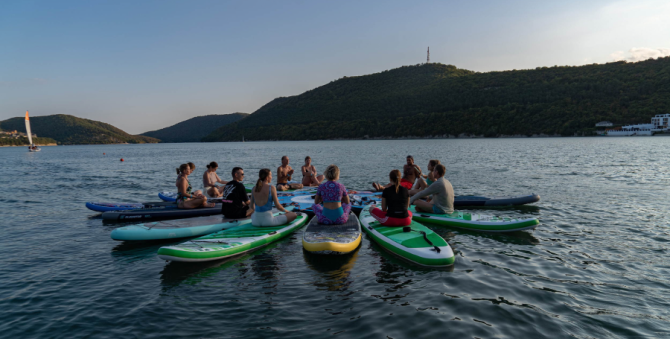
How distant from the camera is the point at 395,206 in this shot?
9.34 m

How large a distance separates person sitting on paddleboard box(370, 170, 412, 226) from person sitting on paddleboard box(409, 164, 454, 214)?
1849 millimetres

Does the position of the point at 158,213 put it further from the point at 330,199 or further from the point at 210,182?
the point at 330,199

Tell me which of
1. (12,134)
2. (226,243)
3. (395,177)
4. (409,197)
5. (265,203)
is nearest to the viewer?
(226,243)

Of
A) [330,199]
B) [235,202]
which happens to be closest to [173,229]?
[235,202]

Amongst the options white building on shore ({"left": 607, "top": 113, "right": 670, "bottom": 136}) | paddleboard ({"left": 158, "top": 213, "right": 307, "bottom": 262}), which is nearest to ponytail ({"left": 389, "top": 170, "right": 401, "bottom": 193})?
paddleboard ({"left": 158, "top": 213, "right": 307, "bottom": 262})

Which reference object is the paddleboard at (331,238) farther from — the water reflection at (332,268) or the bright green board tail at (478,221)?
the bright green board tail at (478,221)

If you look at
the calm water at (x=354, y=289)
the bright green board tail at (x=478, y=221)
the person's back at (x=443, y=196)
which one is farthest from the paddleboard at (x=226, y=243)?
the person's back at (x=443, y=196)

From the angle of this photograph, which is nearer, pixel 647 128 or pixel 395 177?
pixel 395 177

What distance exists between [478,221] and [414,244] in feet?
11.9

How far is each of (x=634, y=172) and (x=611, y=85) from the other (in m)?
98.7

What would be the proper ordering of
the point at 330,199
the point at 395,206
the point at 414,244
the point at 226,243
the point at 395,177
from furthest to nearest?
the point at 395,206 → the point at 330,199 → the point at 395,177 → the point at 226,243 → the point at 414,244

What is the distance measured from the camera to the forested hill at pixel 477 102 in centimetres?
9762

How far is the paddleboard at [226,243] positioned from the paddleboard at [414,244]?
282 cm

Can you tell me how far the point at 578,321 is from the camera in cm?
550
